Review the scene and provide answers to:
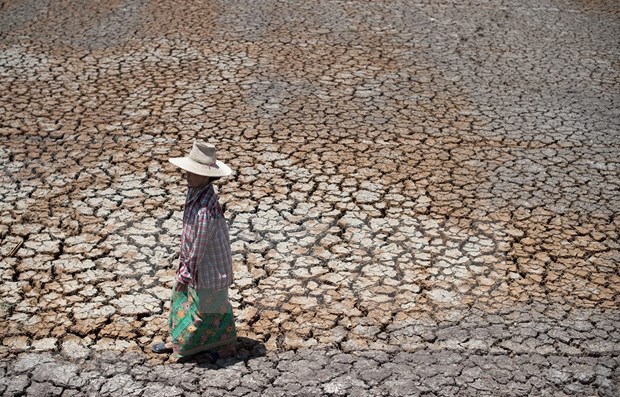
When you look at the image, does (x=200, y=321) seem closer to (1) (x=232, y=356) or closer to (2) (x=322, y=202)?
(1) (x=232, y=356)

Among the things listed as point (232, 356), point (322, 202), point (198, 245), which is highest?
point (198, 245)

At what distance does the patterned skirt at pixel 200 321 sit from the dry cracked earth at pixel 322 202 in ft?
0.50

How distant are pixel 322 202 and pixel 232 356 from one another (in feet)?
7.29

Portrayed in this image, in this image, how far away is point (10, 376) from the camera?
487 centimetres

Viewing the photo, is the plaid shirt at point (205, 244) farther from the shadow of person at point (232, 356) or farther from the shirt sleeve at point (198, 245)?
the shadow of person at point (232, 356)

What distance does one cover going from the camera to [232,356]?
16.9 ft

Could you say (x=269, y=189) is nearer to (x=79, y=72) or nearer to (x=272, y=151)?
(x=272, y=151)

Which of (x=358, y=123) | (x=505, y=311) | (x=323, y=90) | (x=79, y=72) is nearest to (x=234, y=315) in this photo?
(x=505, y=311)

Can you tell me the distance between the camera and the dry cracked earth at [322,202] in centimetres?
511

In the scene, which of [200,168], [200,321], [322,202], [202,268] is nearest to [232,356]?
[200,321]

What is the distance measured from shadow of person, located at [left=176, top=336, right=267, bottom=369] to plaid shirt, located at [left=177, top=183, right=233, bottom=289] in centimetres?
52

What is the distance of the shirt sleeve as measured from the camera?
15.7ft

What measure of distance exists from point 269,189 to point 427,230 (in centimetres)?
Answer: 151

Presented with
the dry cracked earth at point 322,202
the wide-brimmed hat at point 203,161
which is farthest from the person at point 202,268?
the dry cracked earth at point 322,202
